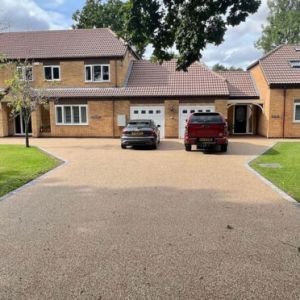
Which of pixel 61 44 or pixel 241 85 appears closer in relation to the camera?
pixel 241 85

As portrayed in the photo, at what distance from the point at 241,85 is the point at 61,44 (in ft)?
47.5

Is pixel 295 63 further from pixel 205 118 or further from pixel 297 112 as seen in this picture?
pixel 205 118

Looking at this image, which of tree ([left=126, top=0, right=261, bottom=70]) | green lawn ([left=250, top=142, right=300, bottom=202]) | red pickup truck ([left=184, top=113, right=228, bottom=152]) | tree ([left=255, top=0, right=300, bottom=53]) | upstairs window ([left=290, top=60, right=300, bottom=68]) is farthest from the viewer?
tree ([left=255, top=0, right=300, bottom=53])

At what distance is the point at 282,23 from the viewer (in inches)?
1939

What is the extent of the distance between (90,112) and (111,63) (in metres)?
4.06

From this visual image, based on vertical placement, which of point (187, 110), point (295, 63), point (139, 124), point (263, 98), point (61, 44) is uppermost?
point (61, 44)

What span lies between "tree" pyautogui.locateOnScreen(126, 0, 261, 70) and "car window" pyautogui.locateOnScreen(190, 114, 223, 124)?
900 centimetres

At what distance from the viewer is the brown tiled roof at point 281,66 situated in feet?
78.7

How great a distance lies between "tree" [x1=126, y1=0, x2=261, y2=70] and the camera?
288 inches

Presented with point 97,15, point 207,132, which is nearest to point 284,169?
point 207,132

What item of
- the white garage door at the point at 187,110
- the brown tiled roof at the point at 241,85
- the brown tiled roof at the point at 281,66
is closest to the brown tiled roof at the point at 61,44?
the white garage door at the point at 187,110

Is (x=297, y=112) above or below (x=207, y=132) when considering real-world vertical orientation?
above

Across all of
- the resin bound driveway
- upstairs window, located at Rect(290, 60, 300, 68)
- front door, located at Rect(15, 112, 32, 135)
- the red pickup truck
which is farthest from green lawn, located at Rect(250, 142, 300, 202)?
front door, located at Rect(15, 112, 32, 135)

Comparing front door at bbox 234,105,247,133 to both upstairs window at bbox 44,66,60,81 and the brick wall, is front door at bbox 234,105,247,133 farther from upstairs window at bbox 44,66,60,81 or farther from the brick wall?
upstairs window at bbox 44,66,60,81
